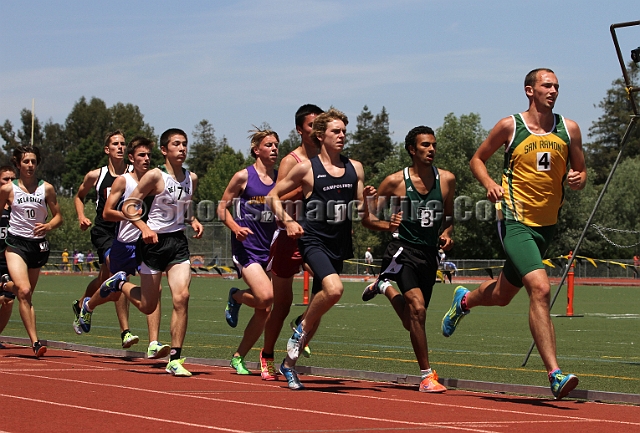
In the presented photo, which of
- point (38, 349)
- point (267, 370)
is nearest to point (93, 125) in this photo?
point (38, 349)

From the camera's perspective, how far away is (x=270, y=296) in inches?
409

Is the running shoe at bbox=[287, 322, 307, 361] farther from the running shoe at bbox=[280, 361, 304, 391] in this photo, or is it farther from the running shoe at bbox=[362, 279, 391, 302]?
the running shoe at bbox=[362, 279, 391, 302]

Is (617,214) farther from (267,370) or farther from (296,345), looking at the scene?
(296,345)

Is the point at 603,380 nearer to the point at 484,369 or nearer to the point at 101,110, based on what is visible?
the point at 484,369

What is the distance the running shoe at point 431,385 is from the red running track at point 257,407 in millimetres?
81

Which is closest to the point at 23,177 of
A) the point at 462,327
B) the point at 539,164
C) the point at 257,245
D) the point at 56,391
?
the point at 257,245

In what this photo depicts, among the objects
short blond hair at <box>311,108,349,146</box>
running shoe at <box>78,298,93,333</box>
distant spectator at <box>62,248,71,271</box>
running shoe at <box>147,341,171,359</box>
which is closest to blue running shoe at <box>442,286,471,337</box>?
short blond hair at <box>311,108,349,146</box>

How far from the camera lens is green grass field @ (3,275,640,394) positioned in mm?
11125

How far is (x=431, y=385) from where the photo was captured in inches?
359

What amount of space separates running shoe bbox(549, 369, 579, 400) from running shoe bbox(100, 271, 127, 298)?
5.81 m

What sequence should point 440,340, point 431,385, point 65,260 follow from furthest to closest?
point 65,260
point 440,340
point 431,385

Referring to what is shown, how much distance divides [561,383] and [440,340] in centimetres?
772

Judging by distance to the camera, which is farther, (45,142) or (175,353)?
(45,142)

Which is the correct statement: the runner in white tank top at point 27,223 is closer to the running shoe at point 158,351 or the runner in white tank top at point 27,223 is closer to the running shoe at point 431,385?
the running shoe at point 158,351
